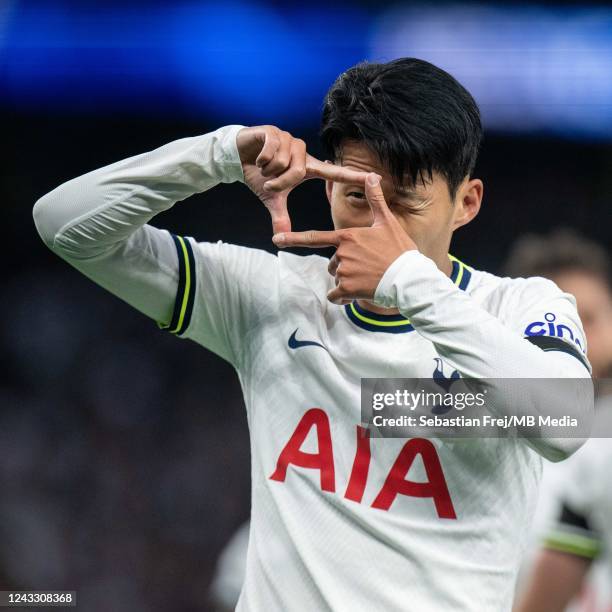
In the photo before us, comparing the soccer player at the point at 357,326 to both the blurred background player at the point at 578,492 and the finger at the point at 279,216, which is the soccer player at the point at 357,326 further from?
the blurred background player at the point at 578,492

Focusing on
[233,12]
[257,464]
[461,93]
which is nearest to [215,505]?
[233,12]

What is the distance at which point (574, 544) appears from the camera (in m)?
2.76

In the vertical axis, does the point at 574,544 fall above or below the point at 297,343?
below

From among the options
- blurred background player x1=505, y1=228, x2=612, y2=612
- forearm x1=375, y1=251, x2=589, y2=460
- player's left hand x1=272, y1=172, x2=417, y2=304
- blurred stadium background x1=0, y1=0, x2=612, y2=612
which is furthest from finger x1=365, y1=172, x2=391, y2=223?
blurred stadium background x1=0, y1=0, x2=612, y2=612

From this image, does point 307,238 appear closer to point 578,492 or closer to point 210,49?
point 578,492

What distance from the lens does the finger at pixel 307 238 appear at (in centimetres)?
147

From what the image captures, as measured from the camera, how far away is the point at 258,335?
1.73 m

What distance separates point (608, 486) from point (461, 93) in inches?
62.4

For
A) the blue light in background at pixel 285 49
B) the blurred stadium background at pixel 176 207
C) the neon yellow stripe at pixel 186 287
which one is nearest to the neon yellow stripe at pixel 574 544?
the neon yellow stripe at pixel 186 287

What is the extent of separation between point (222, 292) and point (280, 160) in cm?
34

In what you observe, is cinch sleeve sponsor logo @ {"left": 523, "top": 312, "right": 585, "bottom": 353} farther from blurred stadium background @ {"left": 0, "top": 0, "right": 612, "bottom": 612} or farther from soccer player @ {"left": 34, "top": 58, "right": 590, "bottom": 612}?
blurred stadium background @ {"left": 0, "top": 0, "right": 612, "bottom": 612}

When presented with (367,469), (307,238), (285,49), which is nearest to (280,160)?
(307,238)

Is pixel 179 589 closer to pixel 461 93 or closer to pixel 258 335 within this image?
pixel 258 335
